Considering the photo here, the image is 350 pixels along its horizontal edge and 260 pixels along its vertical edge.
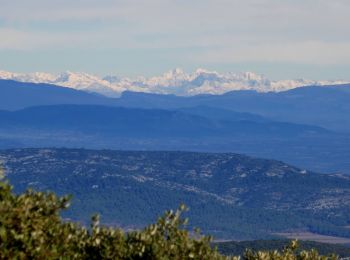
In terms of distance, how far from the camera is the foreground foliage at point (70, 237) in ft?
100

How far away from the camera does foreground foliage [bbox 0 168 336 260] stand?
100 ft

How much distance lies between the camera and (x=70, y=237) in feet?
114

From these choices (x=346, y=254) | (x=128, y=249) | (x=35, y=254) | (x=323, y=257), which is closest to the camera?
(x=35, y=254)

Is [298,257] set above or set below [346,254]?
above

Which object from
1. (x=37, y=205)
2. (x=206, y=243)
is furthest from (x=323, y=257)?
(x=37, y=205)

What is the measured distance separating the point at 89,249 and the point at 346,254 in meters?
161

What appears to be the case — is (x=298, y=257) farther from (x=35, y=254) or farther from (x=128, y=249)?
(x=35, y=254)

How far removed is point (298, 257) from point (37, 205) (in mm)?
14996

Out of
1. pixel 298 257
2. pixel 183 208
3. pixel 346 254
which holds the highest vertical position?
pixel 183 208

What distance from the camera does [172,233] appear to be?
37094 millimetres

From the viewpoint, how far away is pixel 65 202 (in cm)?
3334

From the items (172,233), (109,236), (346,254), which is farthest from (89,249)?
(346,254)

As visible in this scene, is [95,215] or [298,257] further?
[298,257]

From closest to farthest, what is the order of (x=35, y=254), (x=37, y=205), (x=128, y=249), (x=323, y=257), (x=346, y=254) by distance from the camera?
(x=35, y=254) → (x=37, y=205) → (x=128, y=249) → (x=323, y=257) → (x=346, y=254)
